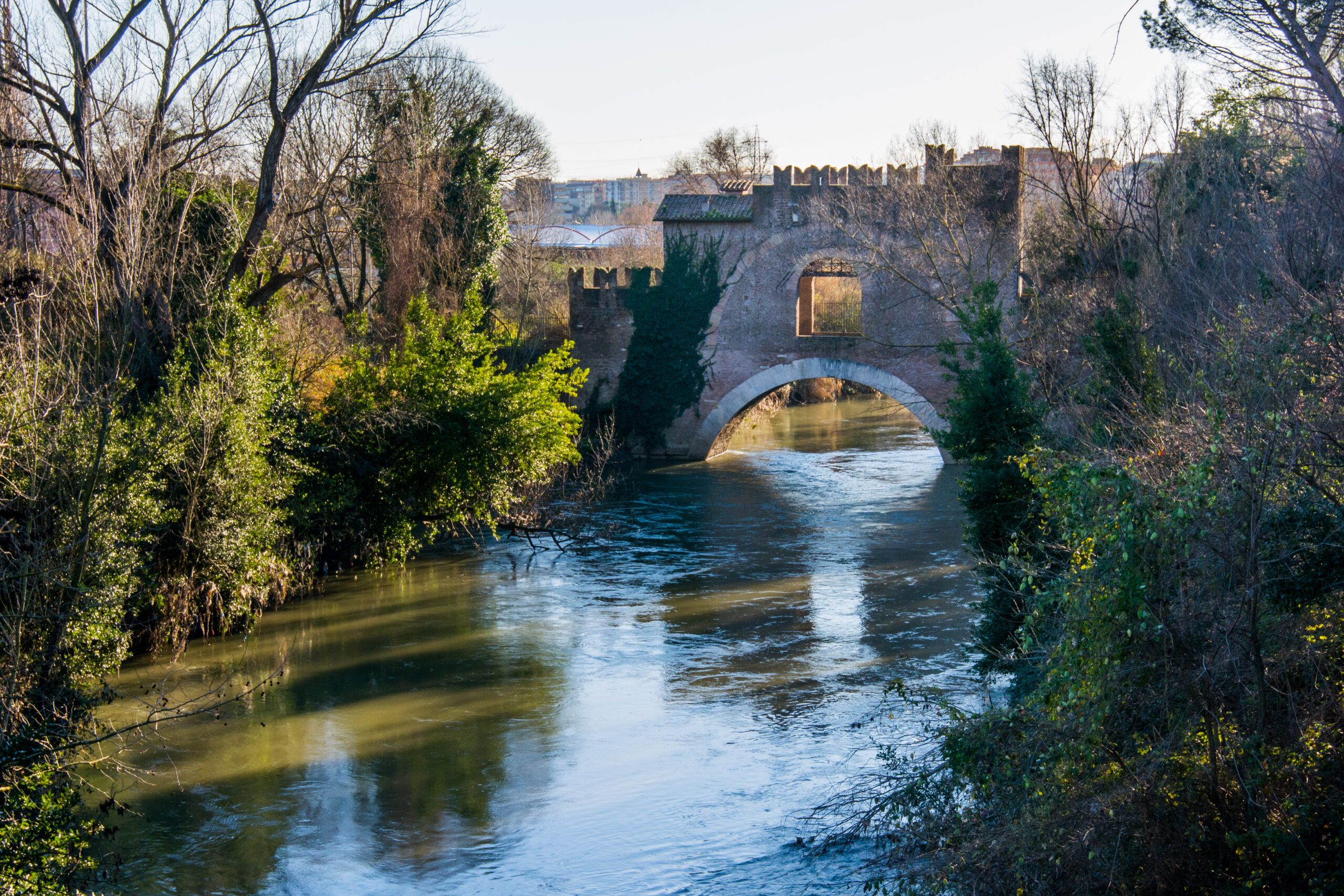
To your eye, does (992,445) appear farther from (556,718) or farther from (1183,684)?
(1183,684)

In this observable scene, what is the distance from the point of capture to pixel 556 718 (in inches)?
427

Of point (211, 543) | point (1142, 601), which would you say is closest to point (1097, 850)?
point (1142, 601)

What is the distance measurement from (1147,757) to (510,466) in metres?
11.5

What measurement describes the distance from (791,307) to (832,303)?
335cm

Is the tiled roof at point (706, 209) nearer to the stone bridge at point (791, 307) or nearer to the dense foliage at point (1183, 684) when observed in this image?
the stone bridge at point (791, 307)

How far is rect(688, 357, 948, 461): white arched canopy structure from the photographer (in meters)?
23.5

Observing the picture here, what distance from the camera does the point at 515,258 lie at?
1023 inches

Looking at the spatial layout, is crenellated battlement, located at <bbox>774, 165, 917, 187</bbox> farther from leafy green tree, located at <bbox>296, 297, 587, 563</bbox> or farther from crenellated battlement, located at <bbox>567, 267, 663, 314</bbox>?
leafy green tree, located at <bbox>296, 297, 587, 563</bbox>

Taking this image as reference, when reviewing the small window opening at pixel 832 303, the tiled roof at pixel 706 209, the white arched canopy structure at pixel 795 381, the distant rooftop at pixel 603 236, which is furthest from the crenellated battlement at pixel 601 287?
the distant rooftop at pixel 603 236

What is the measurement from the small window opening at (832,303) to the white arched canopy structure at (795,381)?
66 centimetres

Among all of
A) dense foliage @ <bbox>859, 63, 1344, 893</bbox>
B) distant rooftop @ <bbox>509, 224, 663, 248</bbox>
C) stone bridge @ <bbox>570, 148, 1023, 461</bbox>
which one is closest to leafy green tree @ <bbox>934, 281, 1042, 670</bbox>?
dense foliage @ <bbox>859, 63, 1344, 893</bbox>

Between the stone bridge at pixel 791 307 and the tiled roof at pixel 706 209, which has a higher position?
the tiled roof at pixel 706 209

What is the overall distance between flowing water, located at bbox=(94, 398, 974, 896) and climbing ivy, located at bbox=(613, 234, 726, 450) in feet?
20.3

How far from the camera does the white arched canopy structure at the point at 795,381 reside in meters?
23.5
